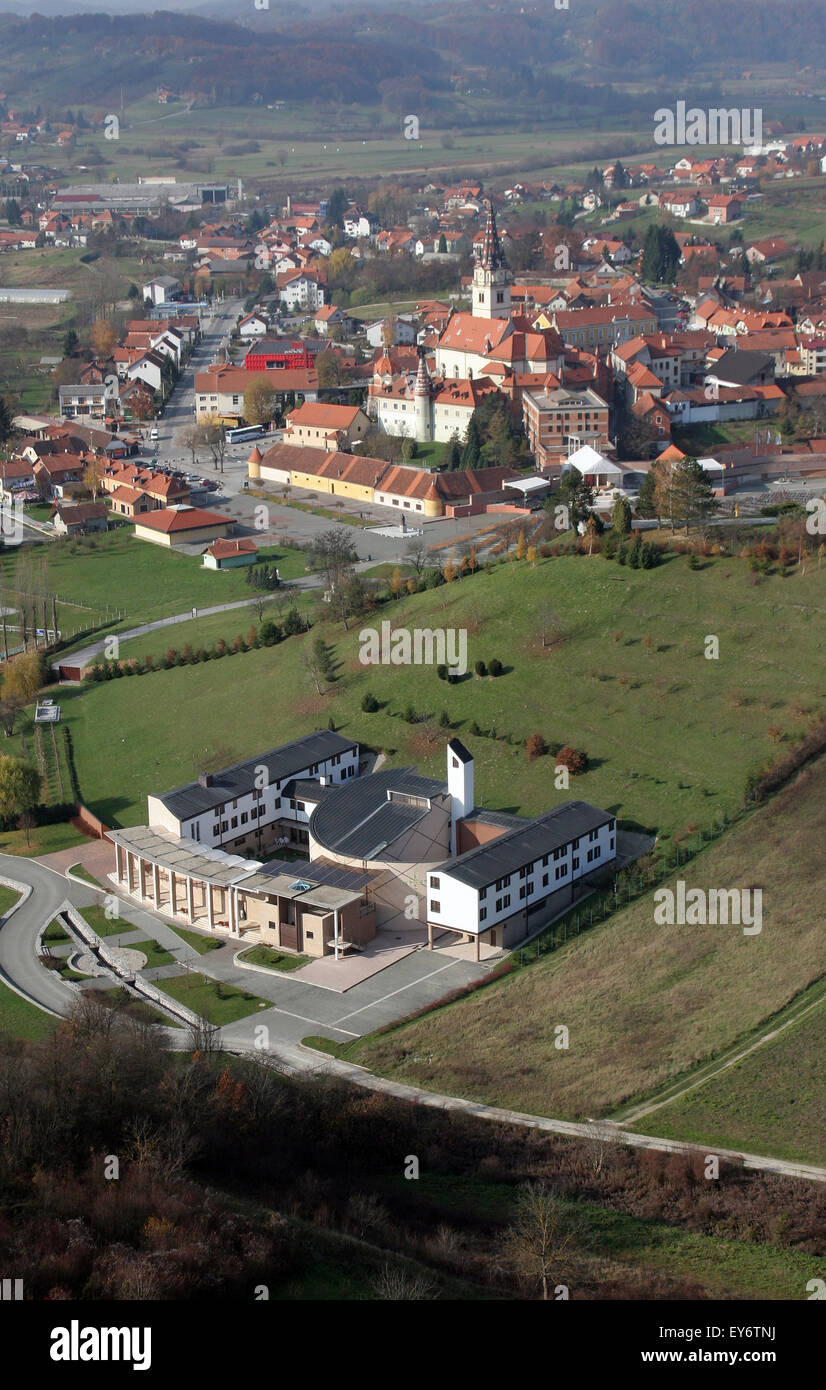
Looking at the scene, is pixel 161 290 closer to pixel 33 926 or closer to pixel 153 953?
pixel 33 926

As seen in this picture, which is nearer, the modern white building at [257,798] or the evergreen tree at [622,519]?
the modern white building at [257,798]

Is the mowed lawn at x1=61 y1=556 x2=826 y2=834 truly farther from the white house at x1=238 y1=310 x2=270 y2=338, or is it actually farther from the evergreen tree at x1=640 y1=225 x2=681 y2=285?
the evergreen tree at x1=640 y1=225 x2=681 y2=285

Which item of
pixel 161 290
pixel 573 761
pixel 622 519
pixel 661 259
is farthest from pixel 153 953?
pixel 161 290

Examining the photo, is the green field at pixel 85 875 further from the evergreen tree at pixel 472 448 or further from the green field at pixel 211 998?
the evergreen tree at pixel 472 448

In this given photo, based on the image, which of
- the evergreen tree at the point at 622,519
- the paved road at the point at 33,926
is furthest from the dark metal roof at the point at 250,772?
the evergreen tree at the point at 622,519

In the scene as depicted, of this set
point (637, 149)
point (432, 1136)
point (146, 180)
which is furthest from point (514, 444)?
point (637, 149)

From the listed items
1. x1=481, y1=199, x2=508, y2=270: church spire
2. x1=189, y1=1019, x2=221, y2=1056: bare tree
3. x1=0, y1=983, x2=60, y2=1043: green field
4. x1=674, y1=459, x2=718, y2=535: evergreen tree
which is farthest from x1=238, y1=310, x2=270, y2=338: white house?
x1=189, y1=1019, x2=221, y2=1056: bare tree
